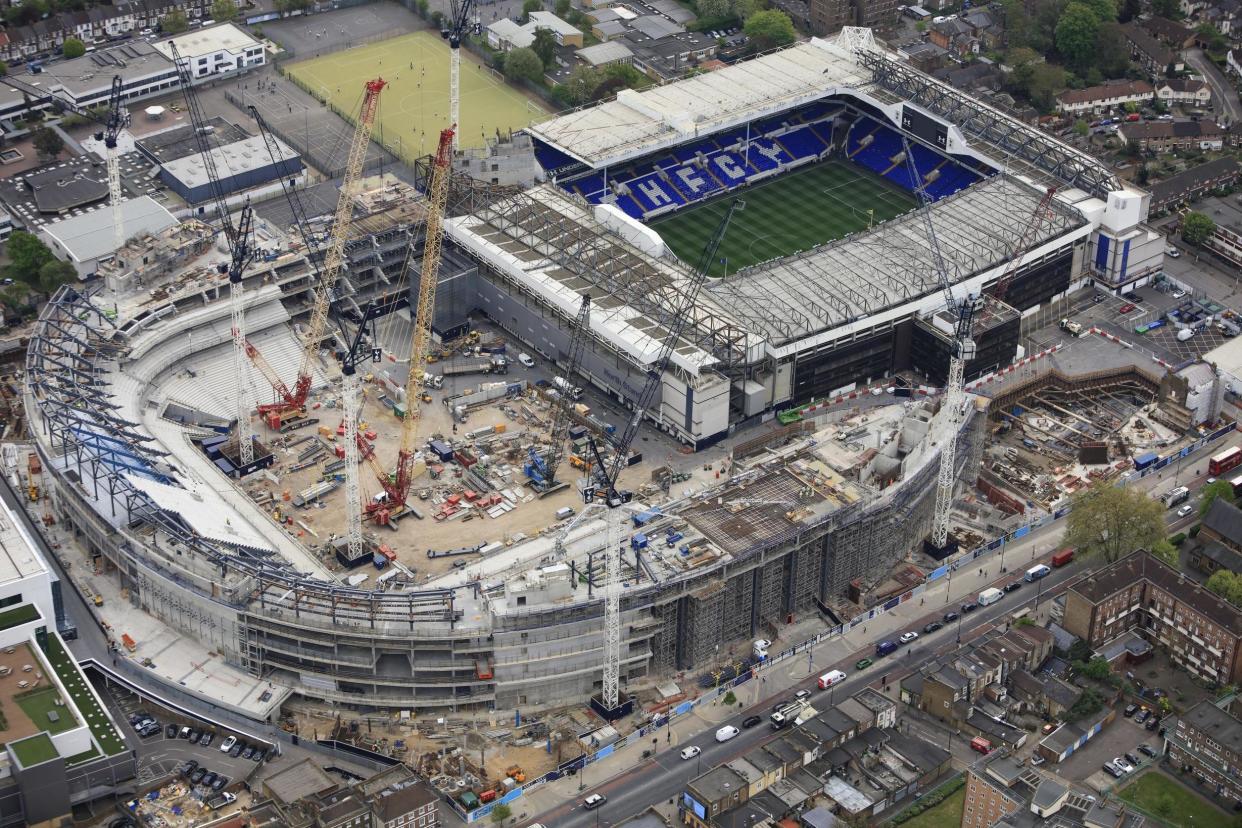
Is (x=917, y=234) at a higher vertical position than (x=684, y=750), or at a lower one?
higher

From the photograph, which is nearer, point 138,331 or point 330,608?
point 330,608

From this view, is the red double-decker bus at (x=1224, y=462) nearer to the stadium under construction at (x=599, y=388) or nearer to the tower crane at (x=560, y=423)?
the stadium under construction at (x=599, y=388)

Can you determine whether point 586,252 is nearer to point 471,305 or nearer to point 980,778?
point 471,305

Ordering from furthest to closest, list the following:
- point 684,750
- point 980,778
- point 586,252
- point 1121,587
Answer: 1. point 586,252
2. point 1121,587
3. point 684,750
4. point 980,778

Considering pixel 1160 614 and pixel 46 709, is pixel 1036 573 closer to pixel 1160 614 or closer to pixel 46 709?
pixel 1160 614

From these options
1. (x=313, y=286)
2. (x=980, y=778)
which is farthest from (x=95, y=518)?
(x=980, y=778)

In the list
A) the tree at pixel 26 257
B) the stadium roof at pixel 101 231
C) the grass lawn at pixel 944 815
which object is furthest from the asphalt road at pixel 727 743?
the tree at pixel 26 257
